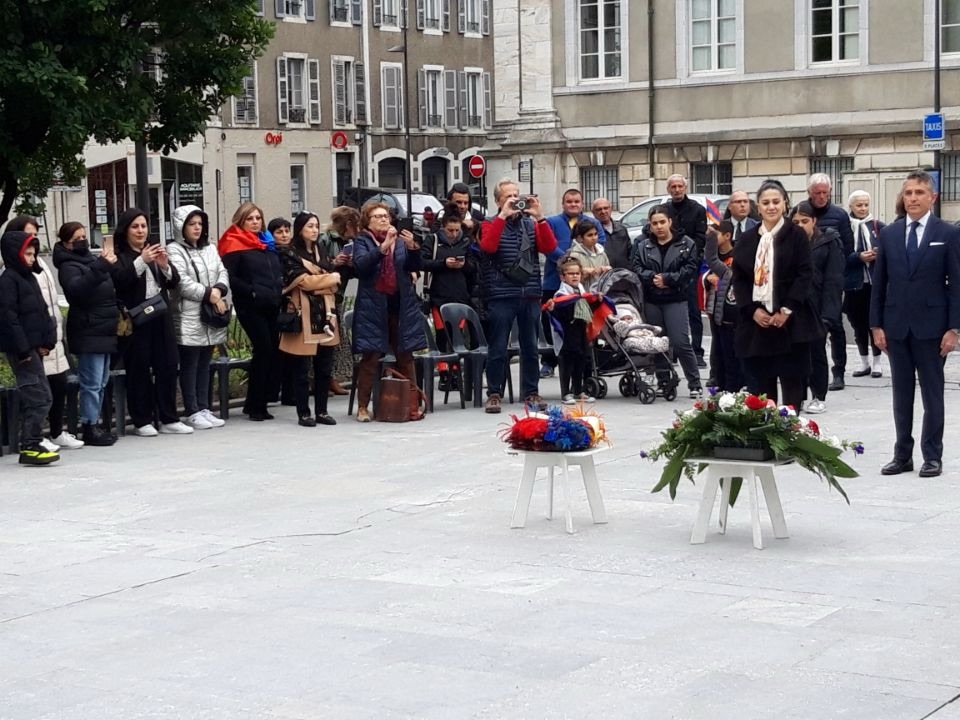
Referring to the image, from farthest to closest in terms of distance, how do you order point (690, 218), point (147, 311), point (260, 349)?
point (690, 218) → point (260, 349) → point (147, 311)

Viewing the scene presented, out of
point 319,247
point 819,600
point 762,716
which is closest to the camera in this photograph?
point 762,716

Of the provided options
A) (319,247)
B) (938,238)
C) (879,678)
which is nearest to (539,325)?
(319,247)

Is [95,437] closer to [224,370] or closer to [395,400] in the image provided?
[224,370]

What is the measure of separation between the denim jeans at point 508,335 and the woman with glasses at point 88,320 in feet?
11.1

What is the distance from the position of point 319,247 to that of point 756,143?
82.3ft

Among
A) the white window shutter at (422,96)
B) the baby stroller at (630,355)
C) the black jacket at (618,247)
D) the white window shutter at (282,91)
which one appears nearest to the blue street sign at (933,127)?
the black jacket at (618,247)

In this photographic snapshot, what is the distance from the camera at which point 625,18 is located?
40.9m

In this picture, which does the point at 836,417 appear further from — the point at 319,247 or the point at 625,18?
the point at 625,18

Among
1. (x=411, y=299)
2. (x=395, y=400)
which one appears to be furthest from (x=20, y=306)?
(x=411, y=299)

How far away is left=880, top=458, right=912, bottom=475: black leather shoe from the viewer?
11867 millimetres

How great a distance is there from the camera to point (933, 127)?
34.8 metres

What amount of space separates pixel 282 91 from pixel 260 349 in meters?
48.1

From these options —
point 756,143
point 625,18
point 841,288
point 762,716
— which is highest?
point 625,18

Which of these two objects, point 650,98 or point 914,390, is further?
point 650,98
